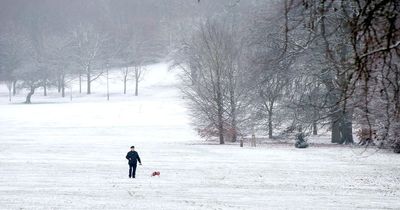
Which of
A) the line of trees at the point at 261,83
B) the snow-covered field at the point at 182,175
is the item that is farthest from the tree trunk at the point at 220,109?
the snow-covered field at the point at 182,175

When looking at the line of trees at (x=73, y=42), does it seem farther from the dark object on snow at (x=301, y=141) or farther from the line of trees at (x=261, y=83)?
the dark object on snow at (x=301, y=141)

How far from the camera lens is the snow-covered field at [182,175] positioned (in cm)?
1720

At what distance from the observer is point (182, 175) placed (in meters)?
22.6

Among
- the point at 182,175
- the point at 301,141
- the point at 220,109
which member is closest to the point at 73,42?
the point at 220,109

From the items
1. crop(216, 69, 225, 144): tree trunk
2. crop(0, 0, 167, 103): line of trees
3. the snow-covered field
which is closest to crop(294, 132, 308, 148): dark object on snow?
the snow-covered field

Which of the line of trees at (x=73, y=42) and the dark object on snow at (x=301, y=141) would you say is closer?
the dark object on snow at (x=301, y=141)

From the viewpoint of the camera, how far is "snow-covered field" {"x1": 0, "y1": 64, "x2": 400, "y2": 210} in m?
17.2

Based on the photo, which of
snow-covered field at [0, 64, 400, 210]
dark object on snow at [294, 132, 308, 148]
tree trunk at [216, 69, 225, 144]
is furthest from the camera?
tree trunk at [216, 69, 225, 144]

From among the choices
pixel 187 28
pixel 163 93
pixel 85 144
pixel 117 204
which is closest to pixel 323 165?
pixel 117 204

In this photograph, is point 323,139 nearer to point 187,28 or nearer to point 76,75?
point 187,28

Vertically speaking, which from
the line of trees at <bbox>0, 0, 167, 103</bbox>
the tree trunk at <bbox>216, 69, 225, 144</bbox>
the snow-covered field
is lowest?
the snow-covered field

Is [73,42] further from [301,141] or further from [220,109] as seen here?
[301,141]

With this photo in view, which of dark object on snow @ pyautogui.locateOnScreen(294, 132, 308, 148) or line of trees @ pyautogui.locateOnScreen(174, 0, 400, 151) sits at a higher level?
line of trees @ pyautogui.locateOnScreen(174, 0, 400, 151)

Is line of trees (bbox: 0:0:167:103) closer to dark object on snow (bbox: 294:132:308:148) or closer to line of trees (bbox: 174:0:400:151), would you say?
line of trees (bbox: 174:0:400:151)
